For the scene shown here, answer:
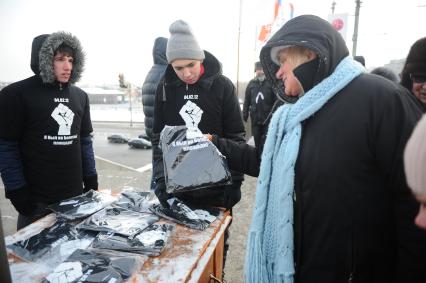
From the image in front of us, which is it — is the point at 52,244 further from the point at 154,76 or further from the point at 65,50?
the point at 154,76

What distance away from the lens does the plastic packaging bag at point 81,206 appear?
1653mm

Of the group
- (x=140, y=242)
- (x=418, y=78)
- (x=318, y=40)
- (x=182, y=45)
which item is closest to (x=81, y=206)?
(x=140, y=242)

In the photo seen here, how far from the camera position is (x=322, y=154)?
1182mm

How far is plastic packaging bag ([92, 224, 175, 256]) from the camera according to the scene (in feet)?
4.31

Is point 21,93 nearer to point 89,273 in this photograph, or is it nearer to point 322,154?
point 89,273

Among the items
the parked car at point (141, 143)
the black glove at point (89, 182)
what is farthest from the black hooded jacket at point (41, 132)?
the parked car at point (141, 143)

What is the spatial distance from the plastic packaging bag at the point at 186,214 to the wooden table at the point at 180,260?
0.03 meters

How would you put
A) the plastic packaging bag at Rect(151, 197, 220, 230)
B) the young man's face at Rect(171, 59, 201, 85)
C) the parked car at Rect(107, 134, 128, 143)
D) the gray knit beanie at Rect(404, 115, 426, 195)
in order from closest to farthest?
1. the gray knit beanie at Rect(404, 115, 426, 195)
2. the plastic packaging bag at Rect(151, 197, 220, 230)
3. the young man's face at Rect(171, 59, 201, 85)
4. the parked car at Rect(107, 134, 128, 143)

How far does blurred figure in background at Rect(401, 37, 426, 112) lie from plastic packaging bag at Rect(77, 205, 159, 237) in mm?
1913

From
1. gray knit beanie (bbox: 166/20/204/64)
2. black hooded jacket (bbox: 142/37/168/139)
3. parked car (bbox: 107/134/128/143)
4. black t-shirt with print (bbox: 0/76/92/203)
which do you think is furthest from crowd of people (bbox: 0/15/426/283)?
parked car (bbox: 107/134/128/143)

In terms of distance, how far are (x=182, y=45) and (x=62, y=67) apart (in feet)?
3.09

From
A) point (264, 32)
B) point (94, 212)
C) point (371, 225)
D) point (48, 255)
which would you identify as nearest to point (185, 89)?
point (94, 212)

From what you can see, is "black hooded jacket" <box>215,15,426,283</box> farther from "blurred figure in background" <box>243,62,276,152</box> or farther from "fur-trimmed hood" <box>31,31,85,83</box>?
"blurred figure in background" <box>243,62,276,152</box>

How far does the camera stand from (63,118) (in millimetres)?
2295
